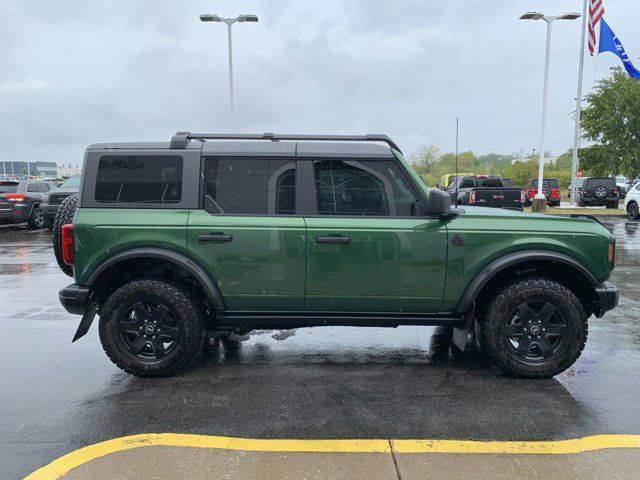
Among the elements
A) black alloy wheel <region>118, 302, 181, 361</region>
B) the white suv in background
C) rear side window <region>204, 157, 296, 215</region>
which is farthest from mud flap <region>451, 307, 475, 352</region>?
the white suv in background

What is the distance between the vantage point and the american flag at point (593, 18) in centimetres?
2212

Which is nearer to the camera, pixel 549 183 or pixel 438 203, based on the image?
pixel 438 203

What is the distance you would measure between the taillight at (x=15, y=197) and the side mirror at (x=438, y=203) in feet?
52.1

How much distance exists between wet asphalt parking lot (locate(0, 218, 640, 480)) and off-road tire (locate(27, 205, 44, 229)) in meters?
12.8

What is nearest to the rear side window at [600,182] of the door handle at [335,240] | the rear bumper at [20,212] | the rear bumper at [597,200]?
the rear bumper at [597,200]

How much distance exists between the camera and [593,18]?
880 inches

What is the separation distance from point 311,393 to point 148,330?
1.42 meters

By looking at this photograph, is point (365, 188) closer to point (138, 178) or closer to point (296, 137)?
point (296, 137)

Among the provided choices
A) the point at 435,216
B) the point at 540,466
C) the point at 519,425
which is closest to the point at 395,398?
the point at 519,425

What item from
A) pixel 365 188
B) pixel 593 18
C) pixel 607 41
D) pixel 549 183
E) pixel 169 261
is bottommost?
pixel 169 261

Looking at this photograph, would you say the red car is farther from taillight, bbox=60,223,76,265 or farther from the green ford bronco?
taillight, bbox=60,223,76,265

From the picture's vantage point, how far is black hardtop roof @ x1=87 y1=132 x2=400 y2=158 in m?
4.03

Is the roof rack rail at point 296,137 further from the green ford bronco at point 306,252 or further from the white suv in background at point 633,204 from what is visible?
the white suv in background at point 633,204

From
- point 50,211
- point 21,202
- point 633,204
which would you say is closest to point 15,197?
point 21,202
